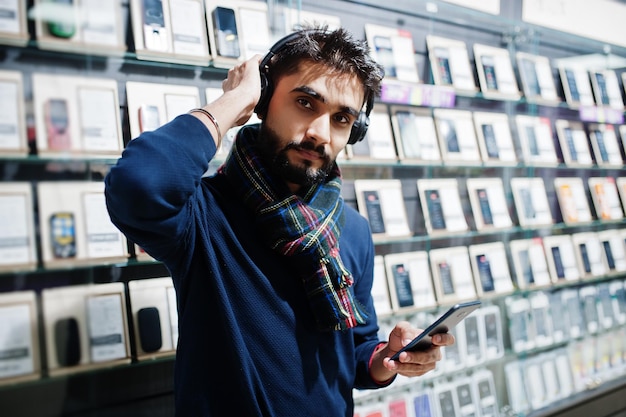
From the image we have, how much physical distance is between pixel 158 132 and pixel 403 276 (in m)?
1.71

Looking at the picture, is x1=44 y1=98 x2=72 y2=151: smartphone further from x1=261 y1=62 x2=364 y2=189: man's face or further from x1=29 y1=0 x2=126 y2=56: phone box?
x1=261 y1=62 x2=364 y2=189: man's face

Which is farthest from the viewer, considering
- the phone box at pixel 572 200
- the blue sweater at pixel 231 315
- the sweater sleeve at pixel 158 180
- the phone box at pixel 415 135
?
the phone box at pixel 572 200

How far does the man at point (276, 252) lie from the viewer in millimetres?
1219

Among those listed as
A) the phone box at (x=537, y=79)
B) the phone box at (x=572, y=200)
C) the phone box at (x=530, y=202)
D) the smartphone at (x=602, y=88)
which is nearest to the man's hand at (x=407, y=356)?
the phone box at (x=530, y=202)

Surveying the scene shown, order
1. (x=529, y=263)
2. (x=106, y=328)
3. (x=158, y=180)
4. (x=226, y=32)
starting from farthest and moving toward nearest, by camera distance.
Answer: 1. (x=529, y=263)
2. (x=226, y=32)
3. (x=106, y=328)
4. (x=158, y=180)

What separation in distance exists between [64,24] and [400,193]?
1.63 metres

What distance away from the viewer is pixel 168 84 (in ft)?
6.32

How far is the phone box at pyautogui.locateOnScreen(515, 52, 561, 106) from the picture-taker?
3.04m

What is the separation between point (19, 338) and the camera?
1578mm

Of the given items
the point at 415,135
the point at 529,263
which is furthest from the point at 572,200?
the point at 415,135

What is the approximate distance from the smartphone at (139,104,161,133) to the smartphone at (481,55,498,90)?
191 cm

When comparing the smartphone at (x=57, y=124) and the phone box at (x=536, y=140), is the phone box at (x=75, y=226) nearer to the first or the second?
the smartphone at (x=57, y=124)

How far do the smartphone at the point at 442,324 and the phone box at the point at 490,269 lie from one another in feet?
4.86

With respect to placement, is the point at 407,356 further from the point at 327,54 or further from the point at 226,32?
the point at 226,32
